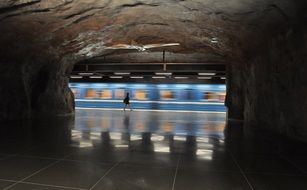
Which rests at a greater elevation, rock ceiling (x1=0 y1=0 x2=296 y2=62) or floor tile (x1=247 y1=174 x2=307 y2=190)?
rock ceiling (x1=0 y1=0 x2=296 y2=62)

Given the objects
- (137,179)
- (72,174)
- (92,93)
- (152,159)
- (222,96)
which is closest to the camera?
(137,179)

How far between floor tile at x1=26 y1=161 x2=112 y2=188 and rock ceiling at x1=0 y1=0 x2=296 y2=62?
371cm

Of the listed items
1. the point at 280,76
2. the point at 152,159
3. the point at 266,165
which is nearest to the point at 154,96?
the point at 280,76

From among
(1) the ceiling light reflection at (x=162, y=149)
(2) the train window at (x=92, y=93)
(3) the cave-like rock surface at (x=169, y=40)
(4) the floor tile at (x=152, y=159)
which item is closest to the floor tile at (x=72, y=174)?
(4) the floor tile at (x=152, y=159)

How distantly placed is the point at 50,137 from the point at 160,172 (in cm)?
358

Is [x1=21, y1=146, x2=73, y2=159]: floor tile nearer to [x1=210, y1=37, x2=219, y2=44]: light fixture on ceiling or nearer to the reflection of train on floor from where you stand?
[x1=210, y1=37, x2=219, y2=44]: light fixture on ceiling

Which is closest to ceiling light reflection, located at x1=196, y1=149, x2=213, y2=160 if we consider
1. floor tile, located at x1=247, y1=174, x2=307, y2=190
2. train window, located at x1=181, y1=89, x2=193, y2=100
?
floor tile, located at x1=247, y1=174, x2=307, y2=190

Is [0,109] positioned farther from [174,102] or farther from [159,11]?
[174,102]

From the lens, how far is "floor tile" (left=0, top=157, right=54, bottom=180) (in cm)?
319

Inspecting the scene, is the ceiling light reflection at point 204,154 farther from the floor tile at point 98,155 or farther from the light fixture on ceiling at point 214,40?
the light fixture on ceiling at point 214,40

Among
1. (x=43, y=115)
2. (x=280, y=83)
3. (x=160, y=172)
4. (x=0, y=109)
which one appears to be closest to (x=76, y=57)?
(x=43, y=115)

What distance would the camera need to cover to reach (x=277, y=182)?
126 inches

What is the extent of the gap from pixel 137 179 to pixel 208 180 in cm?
89

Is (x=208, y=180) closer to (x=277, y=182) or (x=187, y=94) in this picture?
(x=277, y=182)
